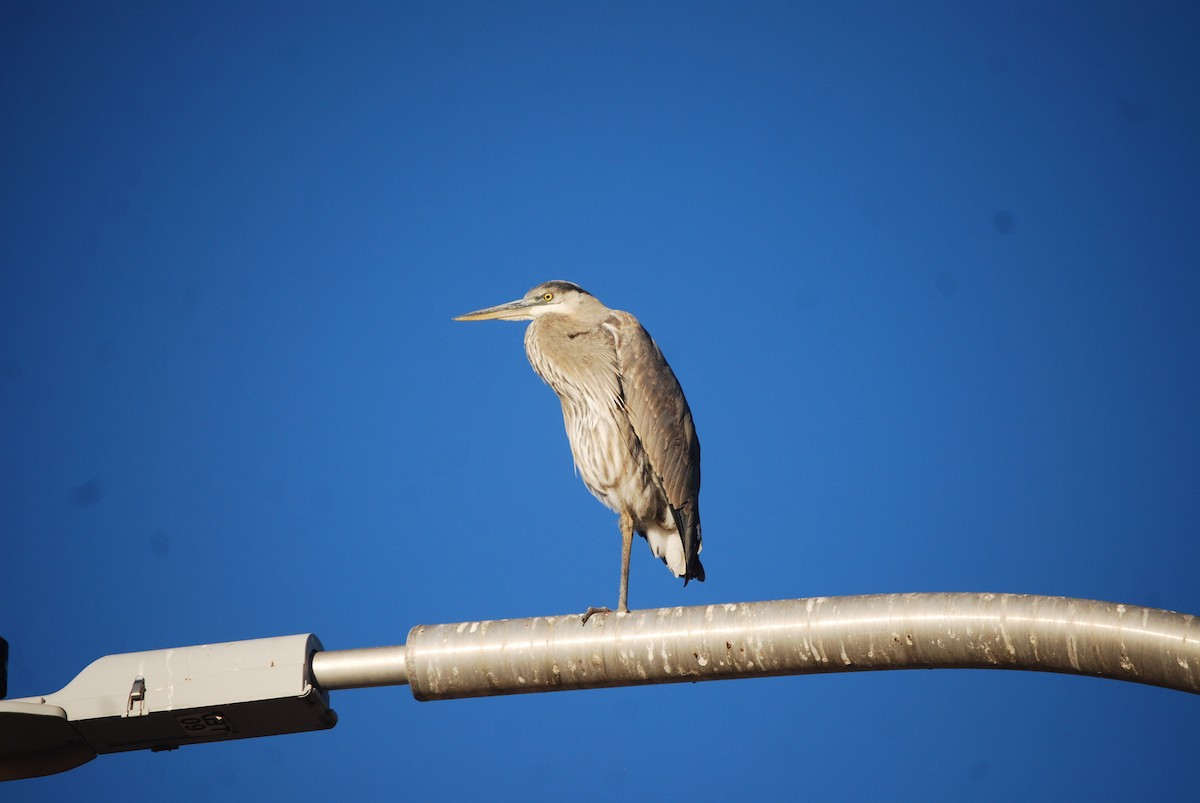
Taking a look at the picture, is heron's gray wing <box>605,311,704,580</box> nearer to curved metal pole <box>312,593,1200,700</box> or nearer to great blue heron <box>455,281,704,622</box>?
great blue heron <box>455,281,704,622</box>

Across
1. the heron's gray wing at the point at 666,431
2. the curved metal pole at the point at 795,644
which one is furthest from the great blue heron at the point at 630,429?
the curved metal pole at the point at 795,644

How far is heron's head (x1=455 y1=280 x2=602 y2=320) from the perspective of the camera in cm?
771

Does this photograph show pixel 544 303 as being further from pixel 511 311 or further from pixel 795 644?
pixel 795 644

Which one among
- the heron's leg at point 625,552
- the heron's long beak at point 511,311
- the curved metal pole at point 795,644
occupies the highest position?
the heron's long beak at point 511,311

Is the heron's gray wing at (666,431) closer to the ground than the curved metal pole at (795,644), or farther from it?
farther from it

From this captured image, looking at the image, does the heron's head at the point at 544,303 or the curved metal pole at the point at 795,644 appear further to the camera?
the heron's head at the point at 544,303

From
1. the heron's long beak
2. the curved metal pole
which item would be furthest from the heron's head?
the curved metal pole

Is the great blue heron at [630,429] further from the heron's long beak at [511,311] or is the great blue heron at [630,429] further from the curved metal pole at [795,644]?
the curved metal pole at [795,644]

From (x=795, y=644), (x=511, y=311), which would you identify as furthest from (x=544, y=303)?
(x=795, y=644)

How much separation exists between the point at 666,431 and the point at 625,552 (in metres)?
0.68

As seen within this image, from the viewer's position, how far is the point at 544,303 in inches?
305

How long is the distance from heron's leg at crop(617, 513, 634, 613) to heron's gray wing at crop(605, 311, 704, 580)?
0.85 ft

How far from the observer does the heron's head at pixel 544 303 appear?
7.71 m

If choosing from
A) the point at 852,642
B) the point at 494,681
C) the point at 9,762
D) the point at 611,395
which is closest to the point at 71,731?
the point at 9,762
